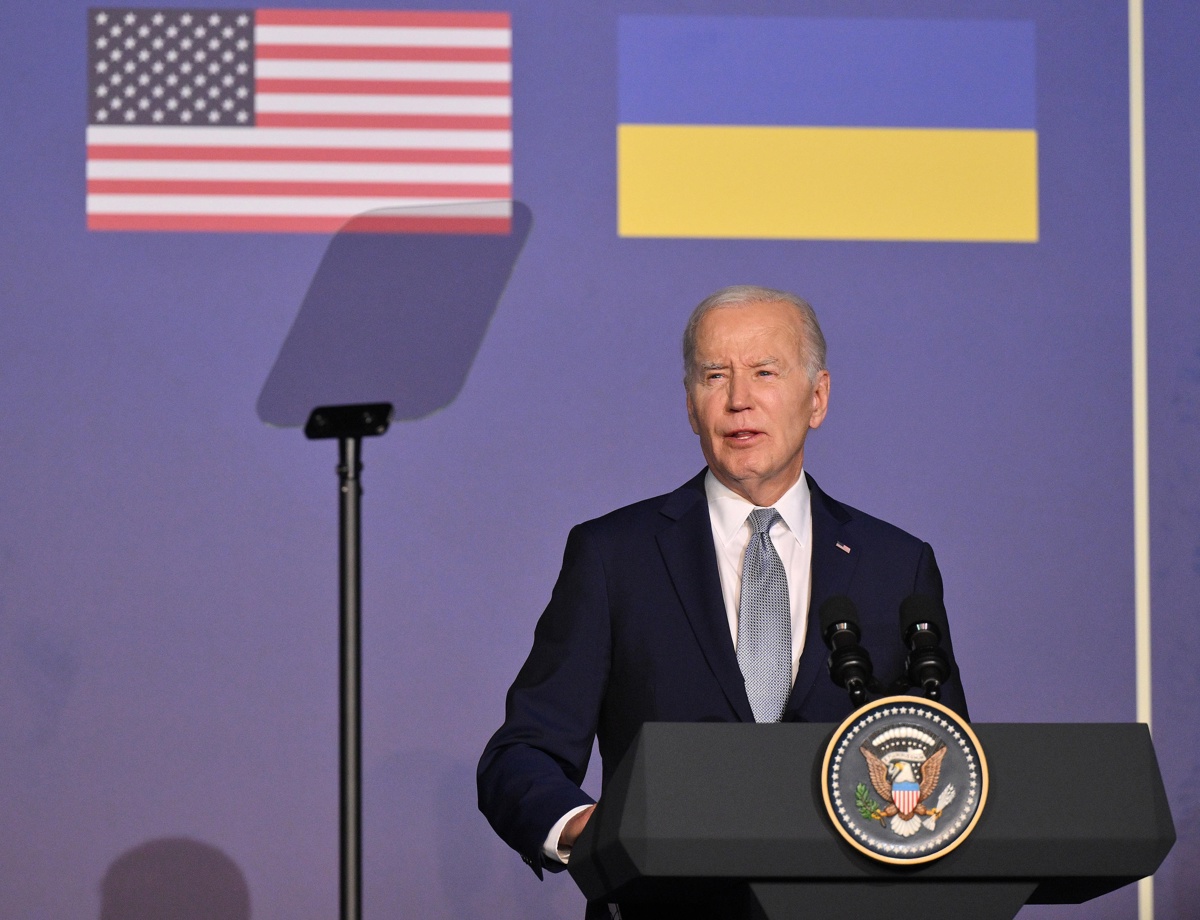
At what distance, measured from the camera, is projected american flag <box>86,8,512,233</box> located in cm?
310

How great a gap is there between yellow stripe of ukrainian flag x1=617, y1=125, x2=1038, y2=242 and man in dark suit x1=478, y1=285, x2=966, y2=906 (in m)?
1.26

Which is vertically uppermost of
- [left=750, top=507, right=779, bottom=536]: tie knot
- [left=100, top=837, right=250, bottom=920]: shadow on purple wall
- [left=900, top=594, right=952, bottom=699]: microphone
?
[left=750, top=507, right=779, bottom=536]: tie knot

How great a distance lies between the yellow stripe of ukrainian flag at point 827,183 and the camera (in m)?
3.21

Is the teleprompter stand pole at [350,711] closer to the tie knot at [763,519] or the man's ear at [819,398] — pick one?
the tie knot at [763,519]

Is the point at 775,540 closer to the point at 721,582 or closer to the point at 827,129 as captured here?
the point at 721,582

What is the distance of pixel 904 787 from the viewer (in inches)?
44.4

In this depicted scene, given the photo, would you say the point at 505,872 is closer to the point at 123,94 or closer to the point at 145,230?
the point at 145,230

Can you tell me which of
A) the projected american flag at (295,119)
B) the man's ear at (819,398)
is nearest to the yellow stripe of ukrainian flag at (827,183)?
the projected american flag at (295,119)

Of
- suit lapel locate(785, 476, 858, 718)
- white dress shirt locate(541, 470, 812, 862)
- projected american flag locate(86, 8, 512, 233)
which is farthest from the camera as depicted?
projected american flag locate(86, 8, 512, 233)

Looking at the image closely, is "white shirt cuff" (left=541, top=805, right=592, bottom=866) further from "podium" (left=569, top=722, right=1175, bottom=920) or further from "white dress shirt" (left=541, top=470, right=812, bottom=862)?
"white dress shirt" (left=541, top=470, right=812, bottom=862)

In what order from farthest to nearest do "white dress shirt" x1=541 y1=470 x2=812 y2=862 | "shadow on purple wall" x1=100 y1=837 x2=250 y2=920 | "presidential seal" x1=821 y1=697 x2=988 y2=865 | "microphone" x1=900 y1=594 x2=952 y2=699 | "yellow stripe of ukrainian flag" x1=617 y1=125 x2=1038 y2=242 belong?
"yellow stripe of ukrainian flag" x1=617 y1=125 x2=1038 y2=242 → "shadow on purple wall" x1=100 y1=837 x2=250 y2=920 → "white dress shirt" x1=541 y1=470 x2=812 y2=862 → "microphone" x1=900 y1=594 x2=952 y2=699 → "presidential seal" x1=821 y1=697 x2=988 y2=865

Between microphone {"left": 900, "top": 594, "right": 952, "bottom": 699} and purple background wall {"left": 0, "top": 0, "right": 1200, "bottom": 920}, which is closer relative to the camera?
microphone {"left": 900, "top": 594, "right": 952, "bottom": 699}

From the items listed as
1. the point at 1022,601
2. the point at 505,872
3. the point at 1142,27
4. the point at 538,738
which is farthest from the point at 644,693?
Answer: the point at 1142,27

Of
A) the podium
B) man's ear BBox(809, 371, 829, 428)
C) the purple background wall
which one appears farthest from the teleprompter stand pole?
the purple background wall
